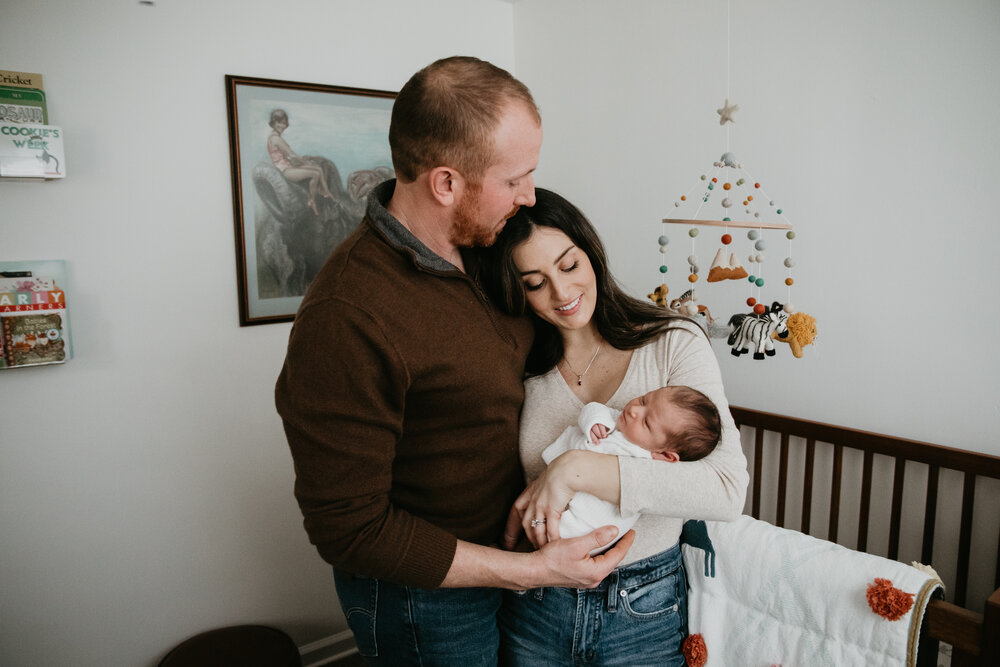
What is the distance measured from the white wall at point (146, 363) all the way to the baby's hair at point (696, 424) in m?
1.71

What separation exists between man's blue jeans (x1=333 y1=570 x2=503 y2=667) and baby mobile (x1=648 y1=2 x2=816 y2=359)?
78cm

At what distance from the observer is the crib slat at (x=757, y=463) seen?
212cm

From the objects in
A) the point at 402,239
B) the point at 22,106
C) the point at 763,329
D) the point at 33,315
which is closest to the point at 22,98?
the point at 22,106

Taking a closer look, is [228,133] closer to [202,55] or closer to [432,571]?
[202,55]

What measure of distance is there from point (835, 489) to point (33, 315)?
245 centimetres

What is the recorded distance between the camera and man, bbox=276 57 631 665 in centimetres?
101

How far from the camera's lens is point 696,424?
1.19m

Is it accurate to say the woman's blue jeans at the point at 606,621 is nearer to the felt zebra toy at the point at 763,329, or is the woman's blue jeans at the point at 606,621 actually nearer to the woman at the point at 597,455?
the woman at the point at 597,455

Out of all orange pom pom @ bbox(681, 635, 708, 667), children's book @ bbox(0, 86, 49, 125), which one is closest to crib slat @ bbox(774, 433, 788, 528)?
orange pom pom @ bbox(681, 635, 708, 667)

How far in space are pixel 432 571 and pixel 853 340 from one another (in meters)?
1.46

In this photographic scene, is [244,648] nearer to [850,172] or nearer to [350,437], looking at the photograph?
[350,437]

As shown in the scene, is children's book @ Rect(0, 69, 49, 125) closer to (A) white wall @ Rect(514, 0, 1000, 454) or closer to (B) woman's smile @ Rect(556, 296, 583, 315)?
(B) woman's smile @ Rect(556, 296, 583, 315)

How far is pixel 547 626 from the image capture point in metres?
1.26

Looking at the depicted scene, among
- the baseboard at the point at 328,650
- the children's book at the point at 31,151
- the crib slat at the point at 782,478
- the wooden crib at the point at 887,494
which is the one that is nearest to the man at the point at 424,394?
the wooden crib at the point at 887,494
